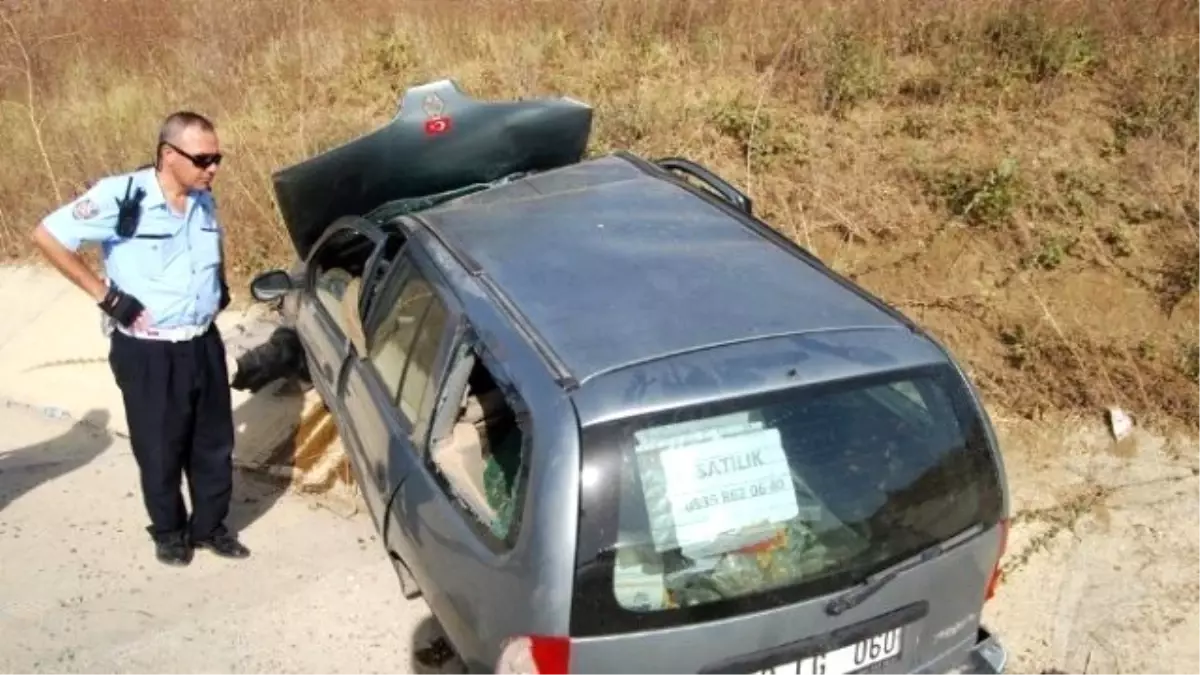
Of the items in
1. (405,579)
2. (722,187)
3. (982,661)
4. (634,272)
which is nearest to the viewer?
(982,661)

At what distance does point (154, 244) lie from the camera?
13.7 feet

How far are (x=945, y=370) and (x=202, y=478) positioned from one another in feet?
9.89

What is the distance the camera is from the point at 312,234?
212 inches

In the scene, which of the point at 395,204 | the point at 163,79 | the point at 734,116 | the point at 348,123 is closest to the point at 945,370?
the point at 395,204

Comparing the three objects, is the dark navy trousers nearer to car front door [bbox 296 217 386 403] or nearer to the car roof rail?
car front door [bbox 296 217 386 403]

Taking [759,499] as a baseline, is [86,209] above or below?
above

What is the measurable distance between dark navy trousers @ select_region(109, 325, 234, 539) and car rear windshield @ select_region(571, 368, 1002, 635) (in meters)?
2.18

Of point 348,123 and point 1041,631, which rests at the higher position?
point 348,123

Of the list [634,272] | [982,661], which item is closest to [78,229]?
[634,272]

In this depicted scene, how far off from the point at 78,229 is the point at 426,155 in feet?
5.53

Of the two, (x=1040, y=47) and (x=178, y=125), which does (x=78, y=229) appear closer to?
(x=178, y=125)

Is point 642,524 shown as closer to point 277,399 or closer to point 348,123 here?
point 277,399

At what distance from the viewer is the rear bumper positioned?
131 inches

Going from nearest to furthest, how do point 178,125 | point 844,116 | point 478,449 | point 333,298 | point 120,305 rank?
1. point 478,449
2. point 178,125
3. point 120,305
4. point 333,298
5. point 844,116
